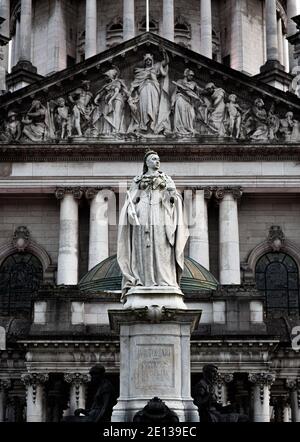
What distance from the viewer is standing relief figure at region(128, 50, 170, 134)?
4459 centimetres

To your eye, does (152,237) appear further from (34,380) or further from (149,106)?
(149,106)

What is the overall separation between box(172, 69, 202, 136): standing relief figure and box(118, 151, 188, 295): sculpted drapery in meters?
28.3

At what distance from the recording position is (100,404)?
16.3 metres

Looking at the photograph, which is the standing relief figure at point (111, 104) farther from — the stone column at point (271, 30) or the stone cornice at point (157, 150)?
the stone column at point (271, 30)

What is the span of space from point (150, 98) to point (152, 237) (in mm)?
29230

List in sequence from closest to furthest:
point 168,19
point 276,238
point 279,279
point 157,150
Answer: point 157,150
point 276,238
point 279,279
point 168,19

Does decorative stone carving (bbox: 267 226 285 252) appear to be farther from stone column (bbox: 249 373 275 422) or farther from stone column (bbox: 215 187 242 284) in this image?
stone column (bbox: 249 373 275 422)

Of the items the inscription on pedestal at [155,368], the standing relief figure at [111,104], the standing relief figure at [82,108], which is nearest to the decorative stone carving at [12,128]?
the standing relief figure at [82,108]

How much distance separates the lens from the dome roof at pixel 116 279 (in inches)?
1223

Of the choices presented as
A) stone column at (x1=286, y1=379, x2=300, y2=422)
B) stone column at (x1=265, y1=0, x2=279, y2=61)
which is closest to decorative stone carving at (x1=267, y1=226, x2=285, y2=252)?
stone column at (x1=286, y1=379, x2=300, y2=422)

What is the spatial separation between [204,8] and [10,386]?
33592 mm

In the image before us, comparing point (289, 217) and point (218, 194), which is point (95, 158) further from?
point (289, 217)

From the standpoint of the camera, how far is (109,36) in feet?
210

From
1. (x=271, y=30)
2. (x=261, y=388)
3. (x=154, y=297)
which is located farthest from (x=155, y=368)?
(x=271, y=30)
